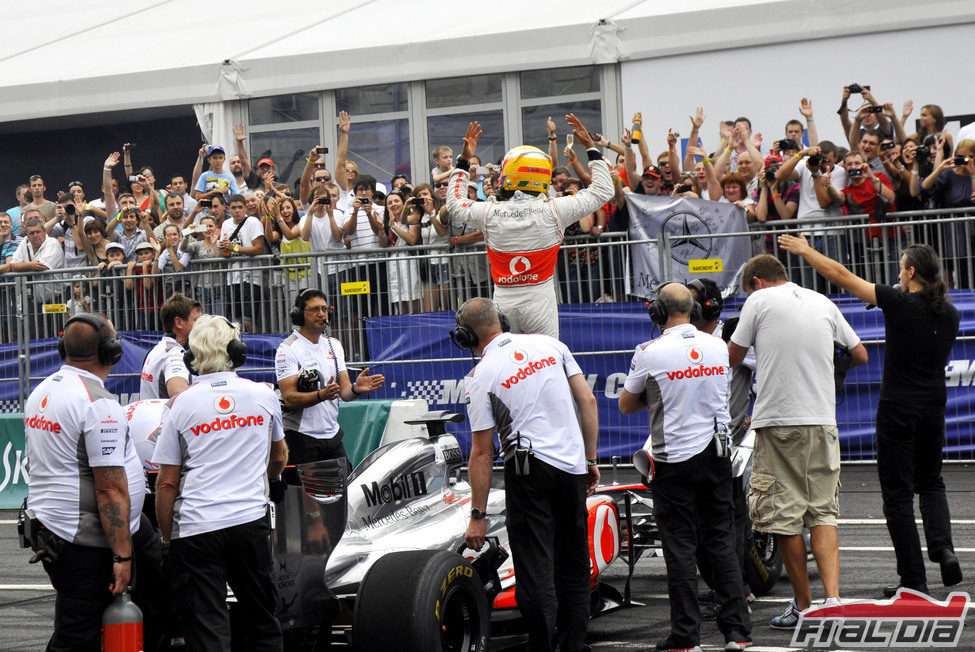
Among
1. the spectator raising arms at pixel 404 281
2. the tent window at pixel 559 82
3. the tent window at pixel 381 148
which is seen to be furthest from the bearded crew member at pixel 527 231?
the tent window at pixel 381 148

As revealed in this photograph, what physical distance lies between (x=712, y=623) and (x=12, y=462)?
27.0 ft

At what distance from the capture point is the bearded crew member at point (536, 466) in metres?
6.27

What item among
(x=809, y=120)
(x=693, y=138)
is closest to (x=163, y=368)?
(x=693, y=138)

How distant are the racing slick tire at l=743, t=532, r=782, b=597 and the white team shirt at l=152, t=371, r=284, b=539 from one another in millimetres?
3162

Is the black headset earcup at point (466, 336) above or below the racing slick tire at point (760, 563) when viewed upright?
above

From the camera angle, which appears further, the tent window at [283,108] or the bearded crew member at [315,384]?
the tent window at [283,108]

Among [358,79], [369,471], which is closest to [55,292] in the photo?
[358,79]

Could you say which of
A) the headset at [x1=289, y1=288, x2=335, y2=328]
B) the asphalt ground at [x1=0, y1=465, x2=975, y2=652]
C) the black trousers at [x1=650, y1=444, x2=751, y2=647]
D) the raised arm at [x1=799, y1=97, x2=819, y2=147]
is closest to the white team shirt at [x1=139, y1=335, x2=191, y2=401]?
the headset at [x1=289, y1=288, x2=335, y2=328]

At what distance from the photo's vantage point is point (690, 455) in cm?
660

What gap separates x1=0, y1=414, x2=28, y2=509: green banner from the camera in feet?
42.3

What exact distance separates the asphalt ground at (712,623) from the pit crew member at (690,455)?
16.6 inches

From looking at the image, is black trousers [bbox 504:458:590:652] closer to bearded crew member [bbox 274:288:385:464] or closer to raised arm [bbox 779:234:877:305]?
raised arm [bbox 779:234:877:305]

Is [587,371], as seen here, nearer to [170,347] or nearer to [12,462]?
[170,347]

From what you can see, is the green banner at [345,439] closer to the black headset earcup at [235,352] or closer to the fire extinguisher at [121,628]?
the black headset earcup at [235,352]
